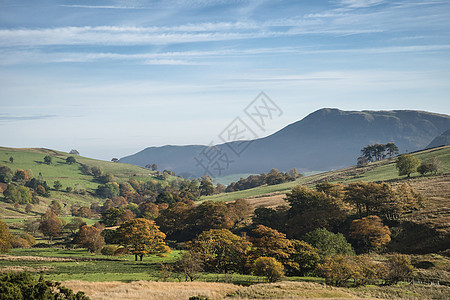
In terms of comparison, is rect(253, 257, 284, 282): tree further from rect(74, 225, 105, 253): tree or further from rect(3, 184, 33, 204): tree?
rect(3, 184, 33, 204): tree

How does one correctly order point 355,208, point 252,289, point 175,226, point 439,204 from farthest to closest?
point 175,226 < point 355,208 < point 439,204 < point 252,289

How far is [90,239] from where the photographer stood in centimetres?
8394

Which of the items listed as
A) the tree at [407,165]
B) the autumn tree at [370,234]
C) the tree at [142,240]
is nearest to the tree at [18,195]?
the tree at [142,240]

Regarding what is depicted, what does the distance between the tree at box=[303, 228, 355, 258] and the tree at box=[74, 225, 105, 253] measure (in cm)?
4919

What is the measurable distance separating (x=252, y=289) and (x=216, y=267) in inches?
723

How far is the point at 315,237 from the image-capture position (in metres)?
67.9

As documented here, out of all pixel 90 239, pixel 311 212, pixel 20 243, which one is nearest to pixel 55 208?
pixel 20 243

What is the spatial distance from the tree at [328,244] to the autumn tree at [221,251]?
47.8 feet

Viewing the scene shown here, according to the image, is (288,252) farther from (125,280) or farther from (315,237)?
(125,280)

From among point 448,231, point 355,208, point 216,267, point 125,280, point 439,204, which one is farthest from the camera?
point 355,208

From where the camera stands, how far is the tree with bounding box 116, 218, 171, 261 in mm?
72375

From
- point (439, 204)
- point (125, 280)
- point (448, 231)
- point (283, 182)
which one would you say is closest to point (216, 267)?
point (125, 280)

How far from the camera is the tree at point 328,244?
212ft

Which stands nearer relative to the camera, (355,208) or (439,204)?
(439,204)
